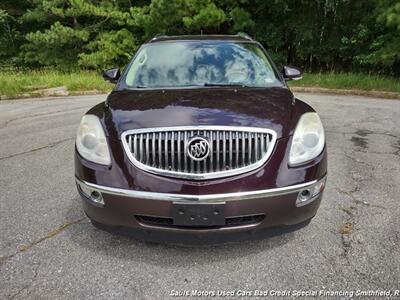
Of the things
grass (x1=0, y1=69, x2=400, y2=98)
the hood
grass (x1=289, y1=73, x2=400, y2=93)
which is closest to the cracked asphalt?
the hood

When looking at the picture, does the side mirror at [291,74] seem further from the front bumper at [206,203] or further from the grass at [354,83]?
the grass at [354,83]

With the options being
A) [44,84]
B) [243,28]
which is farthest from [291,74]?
[243,28]

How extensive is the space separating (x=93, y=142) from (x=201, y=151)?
2.48ft

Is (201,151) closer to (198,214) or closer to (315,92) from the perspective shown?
(198,214)

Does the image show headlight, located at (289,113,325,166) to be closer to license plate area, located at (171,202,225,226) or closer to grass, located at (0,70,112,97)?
license plate area, located at (171,202,225,226)

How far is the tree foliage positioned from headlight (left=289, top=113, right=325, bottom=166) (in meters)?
→ 9.90

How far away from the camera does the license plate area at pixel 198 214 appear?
82.7 inches

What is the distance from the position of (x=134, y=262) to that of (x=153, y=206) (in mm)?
541

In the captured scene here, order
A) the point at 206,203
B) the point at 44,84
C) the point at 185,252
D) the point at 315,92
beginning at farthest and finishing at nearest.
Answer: the point at 44,84 < the point at 315,92 < the point at 185,252 < the point at 206,203

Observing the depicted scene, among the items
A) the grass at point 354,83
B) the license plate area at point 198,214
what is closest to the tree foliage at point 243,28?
the grass at point 354,83

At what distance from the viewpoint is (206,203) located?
2094 mm

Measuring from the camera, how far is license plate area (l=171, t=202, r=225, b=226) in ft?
6.89

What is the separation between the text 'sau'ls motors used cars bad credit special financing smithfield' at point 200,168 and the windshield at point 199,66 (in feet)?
2.20

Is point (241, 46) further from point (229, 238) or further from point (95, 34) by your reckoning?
point (95, 34)
